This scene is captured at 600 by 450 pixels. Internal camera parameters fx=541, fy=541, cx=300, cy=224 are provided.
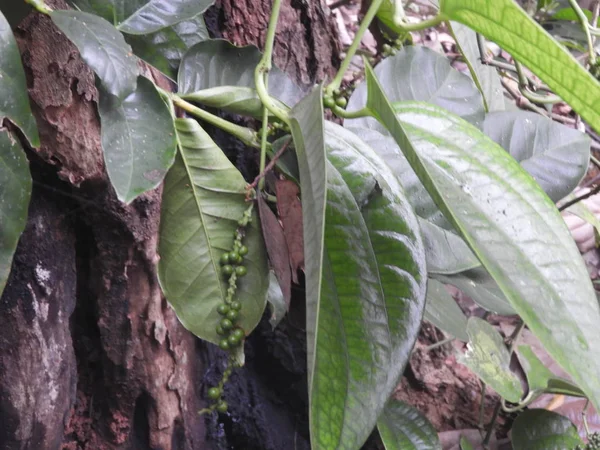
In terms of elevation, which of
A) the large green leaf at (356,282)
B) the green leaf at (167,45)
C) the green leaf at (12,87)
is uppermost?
the green leaf at (167,45)

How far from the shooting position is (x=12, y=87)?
0.49 m

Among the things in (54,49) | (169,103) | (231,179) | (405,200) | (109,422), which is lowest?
(109,422)

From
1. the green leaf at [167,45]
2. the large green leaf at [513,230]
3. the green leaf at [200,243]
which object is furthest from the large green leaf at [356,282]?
the green leaf at [167,45]

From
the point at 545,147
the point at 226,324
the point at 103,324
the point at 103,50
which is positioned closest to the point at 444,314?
the point at 545,147

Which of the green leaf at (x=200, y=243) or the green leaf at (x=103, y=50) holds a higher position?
the green leaf at (x=103, y=50)

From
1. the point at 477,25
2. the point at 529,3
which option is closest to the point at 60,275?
the point at 477,25

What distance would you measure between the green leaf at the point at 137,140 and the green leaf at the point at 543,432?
84cm

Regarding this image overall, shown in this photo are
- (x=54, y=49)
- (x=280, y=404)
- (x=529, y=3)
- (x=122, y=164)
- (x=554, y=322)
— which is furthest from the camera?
(x=529, y=3)

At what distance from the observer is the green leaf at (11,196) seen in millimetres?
480

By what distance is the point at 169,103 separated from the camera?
2.17 feet

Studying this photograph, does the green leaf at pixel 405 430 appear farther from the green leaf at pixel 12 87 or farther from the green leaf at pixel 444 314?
the green leaf at pixel 12 87

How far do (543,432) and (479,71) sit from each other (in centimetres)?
68

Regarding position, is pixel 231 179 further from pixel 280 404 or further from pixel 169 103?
pixel 280 404

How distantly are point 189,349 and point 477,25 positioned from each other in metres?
0.70
